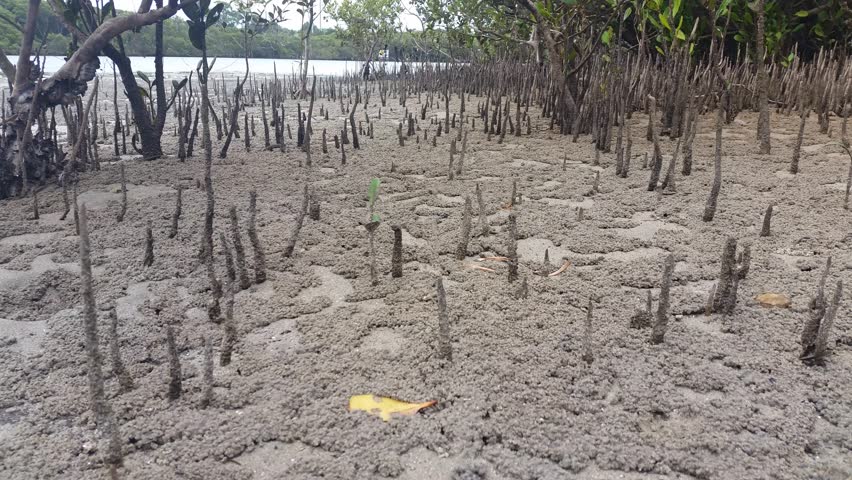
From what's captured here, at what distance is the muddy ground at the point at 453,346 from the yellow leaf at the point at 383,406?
0.03 metres

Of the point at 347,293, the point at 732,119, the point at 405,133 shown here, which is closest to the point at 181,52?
the point at 405,133

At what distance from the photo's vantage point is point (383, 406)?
149 cm

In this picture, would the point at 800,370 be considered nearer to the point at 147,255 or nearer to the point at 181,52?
the point at 147,255

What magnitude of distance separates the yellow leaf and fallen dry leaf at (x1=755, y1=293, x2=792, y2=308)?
1.16m

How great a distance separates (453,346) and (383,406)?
0.33 metres

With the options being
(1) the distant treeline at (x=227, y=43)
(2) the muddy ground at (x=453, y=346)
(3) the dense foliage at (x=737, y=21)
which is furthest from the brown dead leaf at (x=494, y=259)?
(1) the distant treeline at (x=227, y=43)

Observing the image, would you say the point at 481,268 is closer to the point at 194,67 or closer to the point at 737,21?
the point at 737,21

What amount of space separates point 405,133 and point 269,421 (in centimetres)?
410

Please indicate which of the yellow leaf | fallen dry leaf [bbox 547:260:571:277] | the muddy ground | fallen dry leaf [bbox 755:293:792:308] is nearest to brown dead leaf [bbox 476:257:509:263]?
the muddy ground

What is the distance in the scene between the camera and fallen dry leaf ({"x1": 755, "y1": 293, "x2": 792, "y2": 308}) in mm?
1908

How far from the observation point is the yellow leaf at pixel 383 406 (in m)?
1.46

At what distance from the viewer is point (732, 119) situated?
16.1 feet

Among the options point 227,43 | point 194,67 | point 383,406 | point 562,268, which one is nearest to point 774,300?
point 562,268

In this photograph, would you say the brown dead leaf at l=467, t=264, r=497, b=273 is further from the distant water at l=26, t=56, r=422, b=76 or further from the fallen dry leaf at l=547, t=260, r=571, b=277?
the distant water at l=26, t=56, r=422, b=76
